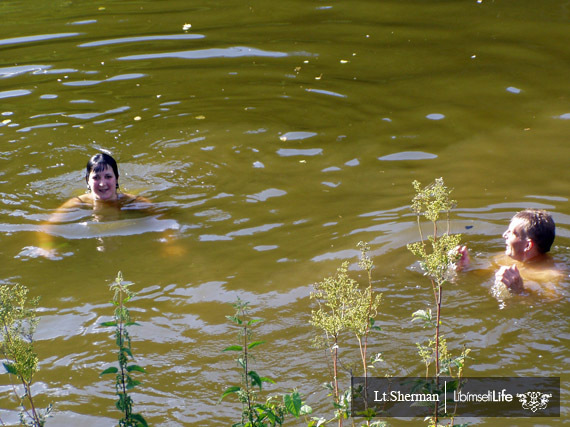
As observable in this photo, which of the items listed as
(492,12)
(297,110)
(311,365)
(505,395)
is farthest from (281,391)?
(492,12)

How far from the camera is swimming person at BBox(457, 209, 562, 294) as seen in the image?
255 inches

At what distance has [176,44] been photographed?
40.9 ft

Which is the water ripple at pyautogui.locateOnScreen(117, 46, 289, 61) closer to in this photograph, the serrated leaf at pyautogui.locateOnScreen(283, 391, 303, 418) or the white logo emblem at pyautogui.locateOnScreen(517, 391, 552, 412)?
the white logo emblem at pyautogui.locateOnScreen(517, 391, 552, 412)

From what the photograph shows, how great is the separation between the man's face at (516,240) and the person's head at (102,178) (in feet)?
14.0

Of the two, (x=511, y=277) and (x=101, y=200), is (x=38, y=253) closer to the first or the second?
(x=101, y=200)

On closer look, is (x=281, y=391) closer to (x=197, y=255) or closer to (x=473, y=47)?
(x=197, y=255)

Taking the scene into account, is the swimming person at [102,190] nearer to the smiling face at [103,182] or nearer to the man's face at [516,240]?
the smiling face at [103,182]

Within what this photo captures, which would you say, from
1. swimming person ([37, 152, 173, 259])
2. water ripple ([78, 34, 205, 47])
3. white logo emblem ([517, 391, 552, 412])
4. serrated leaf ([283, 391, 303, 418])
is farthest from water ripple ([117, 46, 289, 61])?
serrated leaf ([283, 391, 303, 418])

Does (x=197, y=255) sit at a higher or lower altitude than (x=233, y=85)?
lower

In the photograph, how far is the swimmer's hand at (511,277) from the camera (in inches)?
249

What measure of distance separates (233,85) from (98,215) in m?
3.56

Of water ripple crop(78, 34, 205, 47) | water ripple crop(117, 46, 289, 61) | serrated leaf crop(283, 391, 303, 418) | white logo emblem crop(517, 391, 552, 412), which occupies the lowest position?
white logo emblem crop(517, 391, 552, 412)

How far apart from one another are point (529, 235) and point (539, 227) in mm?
123
